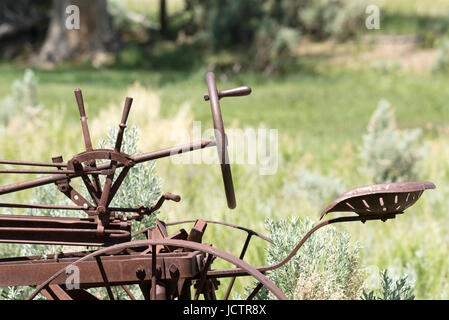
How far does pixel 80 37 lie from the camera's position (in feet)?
61.6

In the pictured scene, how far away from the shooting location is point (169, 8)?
95.8 feet

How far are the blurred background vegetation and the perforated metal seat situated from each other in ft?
1.91

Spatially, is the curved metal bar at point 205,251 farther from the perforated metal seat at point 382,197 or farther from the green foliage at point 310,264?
the green foliage at point 310,264

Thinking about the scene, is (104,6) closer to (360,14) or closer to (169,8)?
(360,14)

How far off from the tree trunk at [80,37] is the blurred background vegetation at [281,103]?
0.04 m

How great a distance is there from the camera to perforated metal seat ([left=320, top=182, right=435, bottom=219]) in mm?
1550

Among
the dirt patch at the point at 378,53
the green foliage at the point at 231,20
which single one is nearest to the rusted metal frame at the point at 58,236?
the dirt patch at the point at 378,53

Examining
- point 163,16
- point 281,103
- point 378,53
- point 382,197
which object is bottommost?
point 382,197

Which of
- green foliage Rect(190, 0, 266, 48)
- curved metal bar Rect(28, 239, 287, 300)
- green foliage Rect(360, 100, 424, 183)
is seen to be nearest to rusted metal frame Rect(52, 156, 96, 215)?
curved metal bar Rect(28, 239, 287, 300)

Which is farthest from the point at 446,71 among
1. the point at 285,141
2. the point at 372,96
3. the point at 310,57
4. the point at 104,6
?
the point at 104,6

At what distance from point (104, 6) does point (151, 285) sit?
1787 centimetres

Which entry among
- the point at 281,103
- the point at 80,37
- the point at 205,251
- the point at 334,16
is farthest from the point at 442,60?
the point at 205,251

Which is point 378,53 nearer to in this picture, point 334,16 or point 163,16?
point 334,16

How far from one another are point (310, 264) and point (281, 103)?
1010 cm
